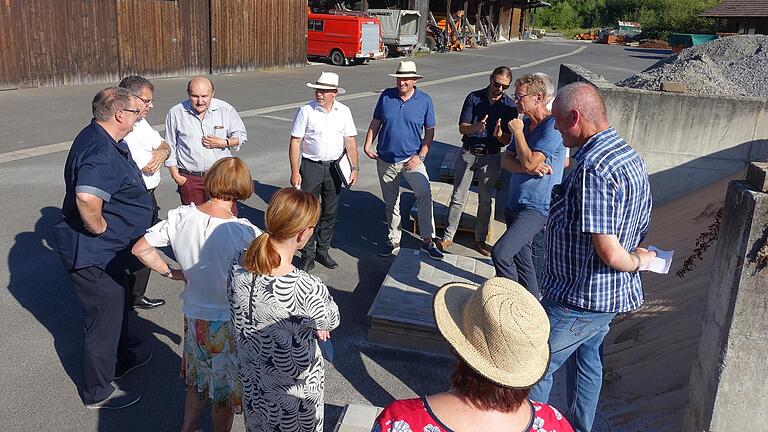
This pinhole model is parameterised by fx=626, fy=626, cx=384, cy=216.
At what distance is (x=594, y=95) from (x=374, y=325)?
8.47 feet

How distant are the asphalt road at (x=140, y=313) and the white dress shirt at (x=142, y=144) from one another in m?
1.23

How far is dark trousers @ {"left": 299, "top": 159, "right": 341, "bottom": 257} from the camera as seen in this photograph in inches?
245

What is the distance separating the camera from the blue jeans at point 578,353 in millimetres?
3367

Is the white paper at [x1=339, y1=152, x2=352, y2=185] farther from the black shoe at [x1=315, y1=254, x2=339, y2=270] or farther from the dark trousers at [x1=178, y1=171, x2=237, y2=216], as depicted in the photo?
the dark trousers at [x1=178, y1=171, x2=237, y2=216]

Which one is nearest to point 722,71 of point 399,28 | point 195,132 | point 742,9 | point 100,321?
point 195,132

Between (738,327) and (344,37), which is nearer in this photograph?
(738,327)

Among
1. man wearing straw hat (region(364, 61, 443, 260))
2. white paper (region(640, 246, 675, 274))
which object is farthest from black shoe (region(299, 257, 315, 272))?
white paper (region(640, 246, 675, 274))

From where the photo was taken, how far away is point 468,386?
198 cm

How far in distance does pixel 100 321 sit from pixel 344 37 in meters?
25.2

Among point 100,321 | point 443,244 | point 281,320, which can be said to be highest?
point 281,320

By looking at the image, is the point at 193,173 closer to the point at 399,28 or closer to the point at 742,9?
the point at 399,28

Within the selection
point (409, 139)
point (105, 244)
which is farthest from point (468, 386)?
point (409, 139)

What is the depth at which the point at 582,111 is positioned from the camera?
3.29 metres

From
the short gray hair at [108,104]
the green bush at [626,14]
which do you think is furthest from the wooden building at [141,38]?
the green bush at [626,14]
